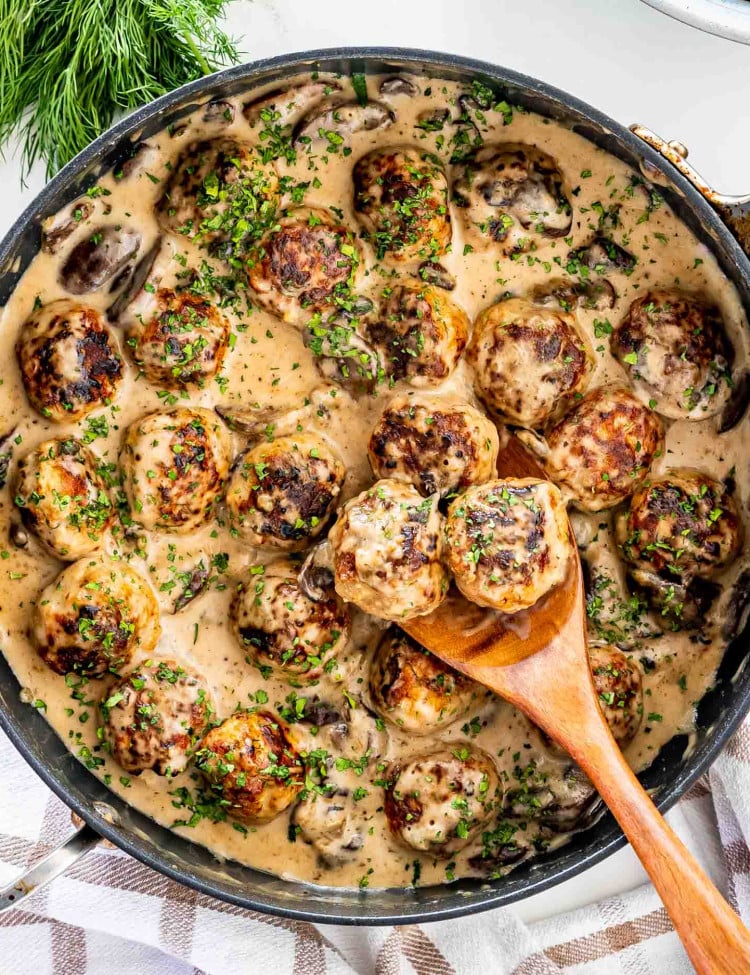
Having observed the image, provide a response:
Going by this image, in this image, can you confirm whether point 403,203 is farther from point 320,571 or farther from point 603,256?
point 320,571

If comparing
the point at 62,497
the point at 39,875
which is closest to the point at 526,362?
the point at 62,497

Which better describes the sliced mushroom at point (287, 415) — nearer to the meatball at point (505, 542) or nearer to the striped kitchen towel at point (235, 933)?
the meatball at point (505, 542)

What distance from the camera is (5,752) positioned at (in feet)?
13.7

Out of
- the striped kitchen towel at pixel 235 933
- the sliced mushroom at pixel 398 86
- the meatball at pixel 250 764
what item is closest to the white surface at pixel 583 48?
the sliced mushroom at pixel 398 86

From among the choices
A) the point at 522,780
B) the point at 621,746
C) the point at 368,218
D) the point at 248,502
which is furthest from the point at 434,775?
the point at 368,218

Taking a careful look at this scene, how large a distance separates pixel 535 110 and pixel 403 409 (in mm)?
1100

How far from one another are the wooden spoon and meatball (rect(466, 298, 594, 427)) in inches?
6.8

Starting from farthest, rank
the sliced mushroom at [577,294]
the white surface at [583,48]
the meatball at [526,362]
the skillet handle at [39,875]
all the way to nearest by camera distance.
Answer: the white surface at [583,48] < the sliced mushroom at [577,294] < the meatball at [526,362] < the skillet handle at [39,875]

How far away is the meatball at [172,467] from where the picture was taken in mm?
3605

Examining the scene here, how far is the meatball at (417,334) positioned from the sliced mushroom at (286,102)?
0.67 meters

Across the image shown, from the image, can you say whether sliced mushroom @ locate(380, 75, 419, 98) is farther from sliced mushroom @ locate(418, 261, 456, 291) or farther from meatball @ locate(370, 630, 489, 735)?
meatball @ locate(370, 630, 489, 735)

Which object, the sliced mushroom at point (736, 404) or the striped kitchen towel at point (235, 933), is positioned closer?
the sliced mushroom at point (736, 404)

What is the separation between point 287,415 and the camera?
12.5 ft

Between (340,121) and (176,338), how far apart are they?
2.96 ft
